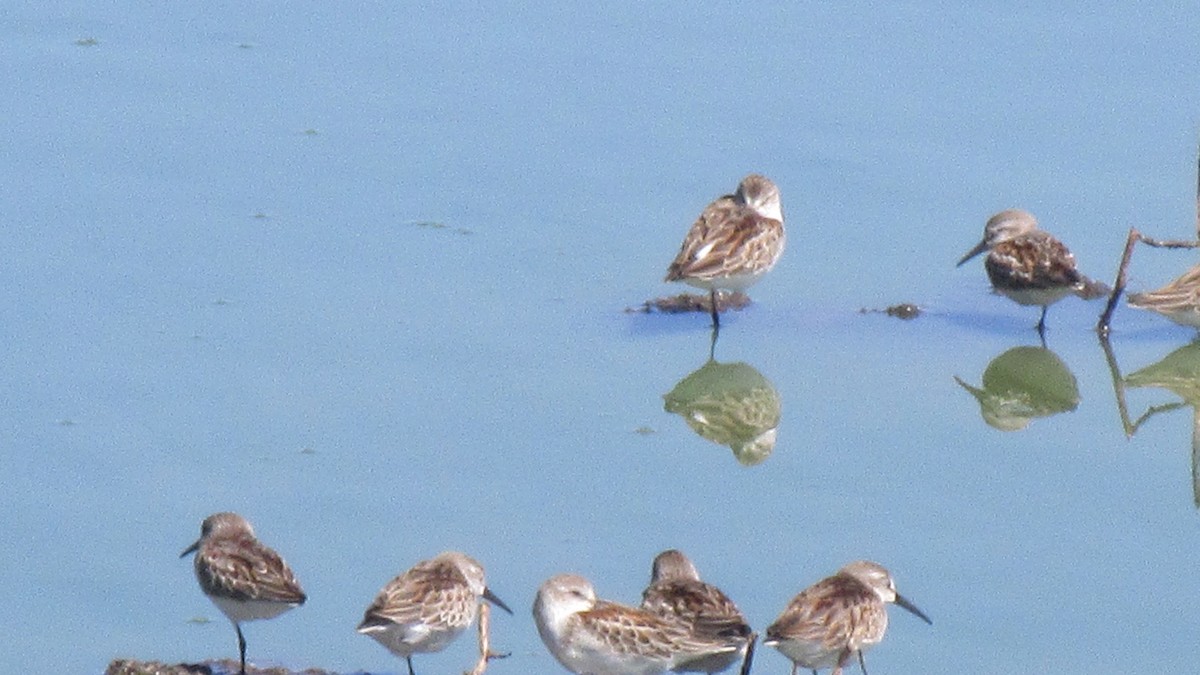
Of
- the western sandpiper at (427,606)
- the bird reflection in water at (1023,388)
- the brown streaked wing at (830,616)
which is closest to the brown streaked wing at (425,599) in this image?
the western sandpiper at (427,606)

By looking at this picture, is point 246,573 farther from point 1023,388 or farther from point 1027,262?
point 1027,262

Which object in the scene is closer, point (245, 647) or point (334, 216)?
point (245, 647)

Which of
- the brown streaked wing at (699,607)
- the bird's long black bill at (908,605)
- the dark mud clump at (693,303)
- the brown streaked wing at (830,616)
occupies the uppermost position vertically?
the brown streaked wing at (830,616)

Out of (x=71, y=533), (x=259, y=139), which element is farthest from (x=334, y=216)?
(x=71, y=533)

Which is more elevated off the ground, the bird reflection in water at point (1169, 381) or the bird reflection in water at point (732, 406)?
the bird reflection in water at point (1169, 381)

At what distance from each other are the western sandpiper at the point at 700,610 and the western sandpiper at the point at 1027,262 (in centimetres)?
413

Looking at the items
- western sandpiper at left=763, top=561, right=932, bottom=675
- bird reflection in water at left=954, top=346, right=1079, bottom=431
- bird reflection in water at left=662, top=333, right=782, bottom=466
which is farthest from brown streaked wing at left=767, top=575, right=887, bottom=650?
bird reflection in water at left=954, top=346, right=1079, bottom=431

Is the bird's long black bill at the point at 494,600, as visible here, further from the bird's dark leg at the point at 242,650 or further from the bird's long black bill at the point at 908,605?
the bird's long black bill at the point at 908,605

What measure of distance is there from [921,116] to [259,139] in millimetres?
4078

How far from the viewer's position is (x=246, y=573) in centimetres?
902

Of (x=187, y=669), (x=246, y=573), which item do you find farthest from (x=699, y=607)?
(x=187, y=669)

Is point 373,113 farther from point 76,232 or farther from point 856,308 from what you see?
point 856,308

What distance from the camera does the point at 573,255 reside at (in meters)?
13.4

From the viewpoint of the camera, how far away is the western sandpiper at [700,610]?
879 cm
